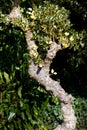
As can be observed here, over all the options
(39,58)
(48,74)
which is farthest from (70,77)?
(39,58)

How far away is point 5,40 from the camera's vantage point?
413 inches

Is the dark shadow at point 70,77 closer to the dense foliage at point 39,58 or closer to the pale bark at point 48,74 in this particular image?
the dense foliage at point 39,58

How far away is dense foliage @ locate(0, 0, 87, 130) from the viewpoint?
668 cm

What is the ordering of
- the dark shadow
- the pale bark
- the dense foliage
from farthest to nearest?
the dark shadow < the pale bark < the dense foliage

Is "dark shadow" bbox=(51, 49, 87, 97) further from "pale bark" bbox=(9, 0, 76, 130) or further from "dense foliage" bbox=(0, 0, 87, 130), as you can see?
"pale bark" bbox=(9, 0, 76, 130)

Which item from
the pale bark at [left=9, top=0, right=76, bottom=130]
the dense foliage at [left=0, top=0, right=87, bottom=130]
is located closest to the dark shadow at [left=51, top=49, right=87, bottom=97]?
the dense foliage at [left=0, top=0, right=87, bottom=130]

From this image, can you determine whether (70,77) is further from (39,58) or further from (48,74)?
(39,58)

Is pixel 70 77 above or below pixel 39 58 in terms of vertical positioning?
above

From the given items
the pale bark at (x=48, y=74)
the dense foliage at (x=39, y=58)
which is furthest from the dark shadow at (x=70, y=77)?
the pale bark at (x=48, y=74)

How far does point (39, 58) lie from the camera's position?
6.88 m

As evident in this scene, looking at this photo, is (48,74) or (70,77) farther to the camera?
(70,77)

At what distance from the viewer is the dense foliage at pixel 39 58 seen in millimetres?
6684

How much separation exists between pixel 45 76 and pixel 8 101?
7.13 ft

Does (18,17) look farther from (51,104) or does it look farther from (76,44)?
(51,104)
